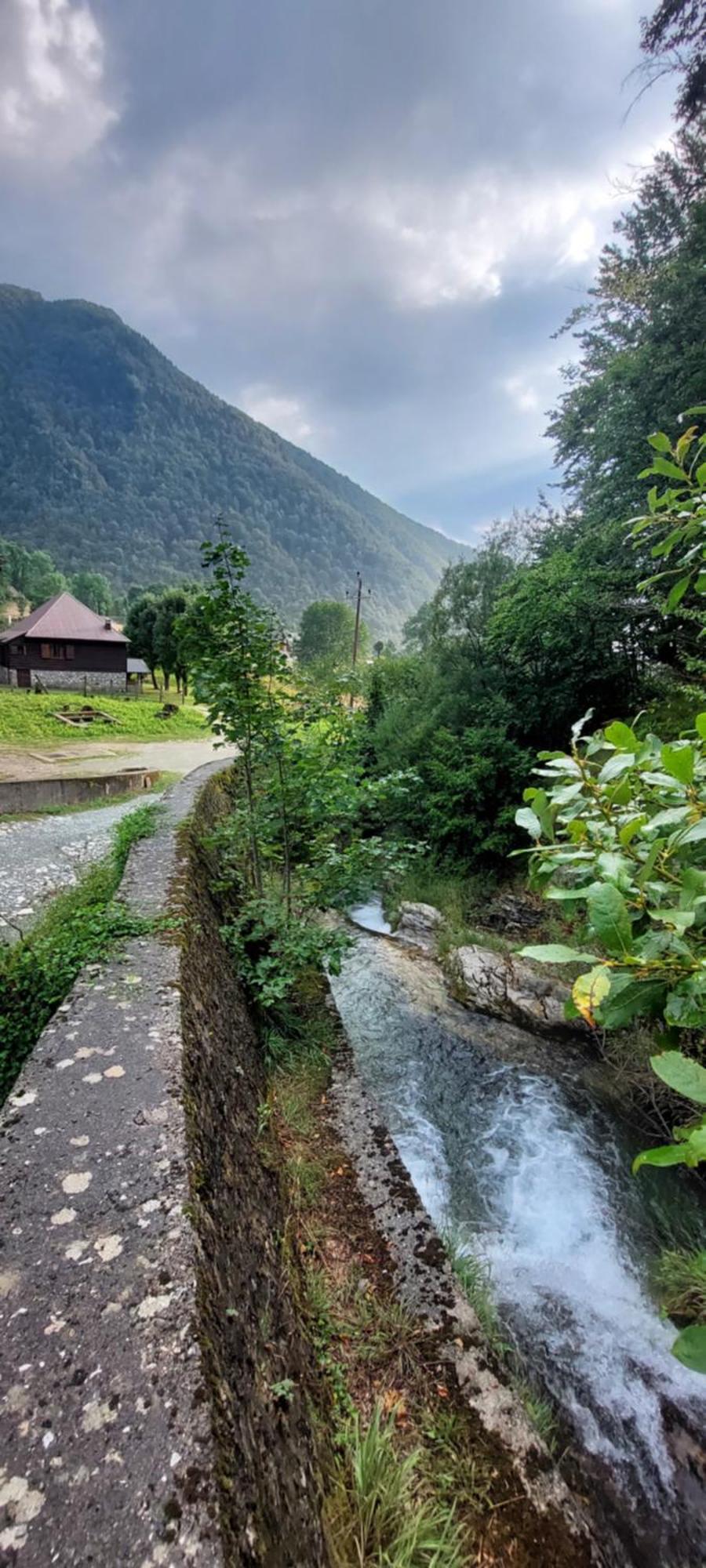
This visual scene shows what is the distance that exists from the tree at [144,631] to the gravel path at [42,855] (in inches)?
982

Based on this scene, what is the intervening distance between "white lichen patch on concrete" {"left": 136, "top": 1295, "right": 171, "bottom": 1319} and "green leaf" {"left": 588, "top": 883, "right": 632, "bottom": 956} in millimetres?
1365

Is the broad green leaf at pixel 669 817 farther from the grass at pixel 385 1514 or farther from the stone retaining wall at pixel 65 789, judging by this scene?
the stone retaining wall at pixel 65 789

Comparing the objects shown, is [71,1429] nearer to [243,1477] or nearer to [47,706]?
[243,1477]

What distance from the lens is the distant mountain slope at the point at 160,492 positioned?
385ft

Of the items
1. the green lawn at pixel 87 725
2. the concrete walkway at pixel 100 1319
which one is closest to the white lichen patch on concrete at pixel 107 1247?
the concrete walkway at pixel 100 1319

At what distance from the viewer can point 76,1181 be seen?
1655mm

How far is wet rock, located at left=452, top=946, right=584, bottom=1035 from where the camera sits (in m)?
6.15

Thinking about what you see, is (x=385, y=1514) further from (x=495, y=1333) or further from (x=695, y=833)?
(x=695, y=833)

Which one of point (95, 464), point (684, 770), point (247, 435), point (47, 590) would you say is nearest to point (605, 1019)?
point (684, 770)

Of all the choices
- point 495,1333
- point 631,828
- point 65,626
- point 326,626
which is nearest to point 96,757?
point 495,1333

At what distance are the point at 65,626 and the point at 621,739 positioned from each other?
114 feet

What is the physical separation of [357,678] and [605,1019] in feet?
11.3

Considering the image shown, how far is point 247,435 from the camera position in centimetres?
19038

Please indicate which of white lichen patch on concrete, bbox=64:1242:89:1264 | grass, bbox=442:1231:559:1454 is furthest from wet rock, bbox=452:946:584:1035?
white lichen patch on concrete, bbox=64:1242:89:1264
